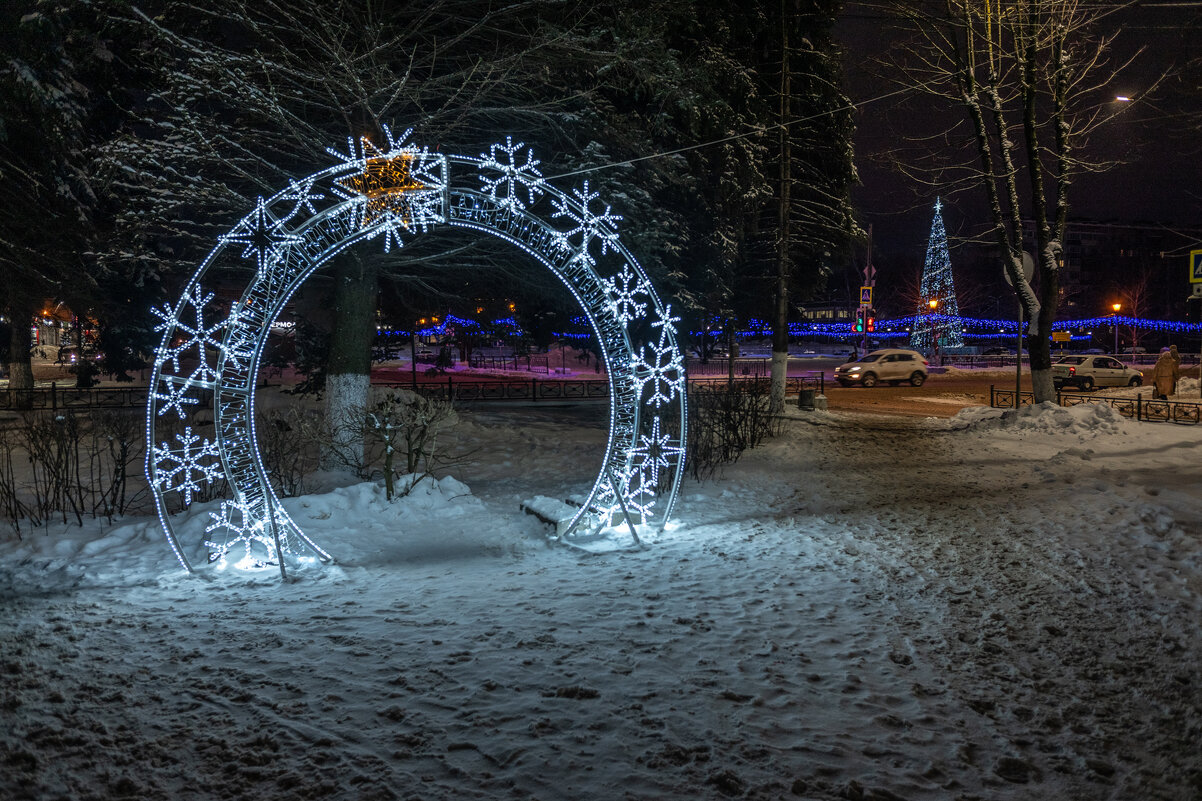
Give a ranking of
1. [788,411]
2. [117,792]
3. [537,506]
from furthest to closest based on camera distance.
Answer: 1. [788,411]
2. [537,506]
3. [117,792]

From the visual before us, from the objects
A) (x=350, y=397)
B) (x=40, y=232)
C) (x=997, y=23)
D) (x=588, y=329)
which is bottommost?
(x=350, y=397)

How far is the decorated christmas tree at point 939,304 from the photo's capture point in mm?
48469

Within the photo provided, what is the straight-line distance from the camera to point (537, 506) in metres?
8.86

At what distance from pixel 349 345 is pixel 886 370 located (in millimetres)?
24130

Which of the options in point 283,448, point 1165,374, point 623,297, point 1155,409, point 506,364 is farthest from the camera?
point 506,364

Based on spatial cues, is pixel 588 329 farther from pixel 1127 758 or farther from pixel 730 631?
pixel 1127 758

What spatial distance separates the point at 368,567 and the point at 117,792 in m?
3.92

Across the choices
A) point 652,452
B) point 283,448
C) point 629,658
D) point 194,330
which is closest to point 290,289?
point 194,330

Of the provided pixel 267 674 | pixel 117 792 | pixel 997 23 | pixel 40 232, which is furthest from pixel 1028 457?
pixel 40 232

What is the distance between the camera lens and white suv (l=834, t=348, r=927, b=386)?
99.7 ft

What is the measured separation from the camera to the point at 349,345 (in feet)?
38.3

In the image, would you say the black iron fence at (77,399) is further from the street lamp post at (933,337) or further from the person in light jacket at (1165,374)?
the street lamp post at (933,337)

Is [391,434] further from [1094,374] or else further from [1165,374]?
[1094,374]

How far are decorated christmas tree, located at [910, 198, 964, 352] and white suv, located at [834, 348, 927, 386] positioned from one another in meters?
18.5
